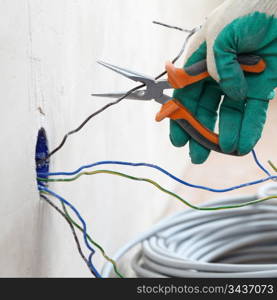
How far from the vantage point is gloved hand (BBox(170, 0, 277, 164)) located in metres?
0.62

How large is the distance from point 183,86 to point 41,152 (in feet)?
0.79

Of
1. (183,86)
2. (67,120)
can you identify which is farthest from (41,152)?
(183,86)

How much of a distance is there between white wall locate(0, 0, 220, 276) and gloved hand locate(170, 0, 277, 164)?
21 cm

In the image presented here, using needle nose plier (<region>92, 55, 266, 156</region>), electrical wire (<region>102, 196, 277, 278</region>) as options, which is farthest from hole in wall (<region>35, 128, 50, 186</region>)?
electrical wire (<region>102, 196, 277, 278</region>)

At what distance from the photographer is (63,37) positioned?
800 millimetres

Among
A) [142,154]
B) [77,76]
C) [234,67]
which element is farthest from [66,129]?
[142,154]

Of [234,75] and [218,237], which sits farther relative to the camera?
[218,237]

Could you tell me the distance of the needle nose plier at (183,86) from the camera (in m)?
0.67

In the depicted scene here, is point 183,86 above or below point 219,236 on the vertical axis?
above

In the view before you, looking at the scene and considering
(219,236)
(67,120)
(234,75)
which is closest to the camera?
(234,75)

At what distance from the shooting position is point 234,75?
0.64 m

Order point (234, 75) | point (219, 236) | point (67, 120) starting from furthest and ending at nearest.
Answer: point (219, 236) < point (67, 120) < point (234, 75)

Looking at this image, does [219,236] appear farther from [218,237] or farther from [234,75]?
[234,75]

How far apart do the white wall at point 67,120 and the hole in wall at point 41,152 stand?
0.02 meters
